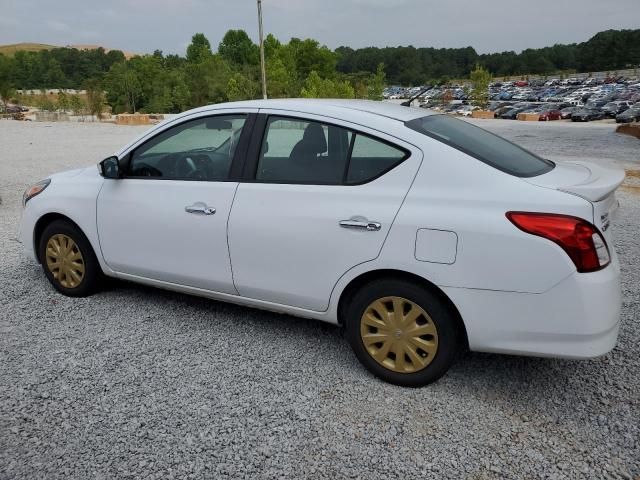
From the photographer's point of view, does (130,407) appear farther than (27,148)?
No

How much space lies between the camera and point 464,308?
9.20 ft

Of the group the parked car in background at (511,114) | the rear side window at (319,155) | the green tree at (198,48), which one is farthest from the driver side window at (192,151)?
the green tree at (198,48)

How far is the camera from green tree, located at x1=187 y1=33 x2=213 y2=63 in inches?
3821

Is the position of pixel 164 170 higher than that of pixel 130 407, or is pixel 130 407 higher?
pixel 164 170

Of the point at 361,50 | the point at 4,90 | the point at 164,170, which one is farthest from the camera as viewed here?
the point at 361,50

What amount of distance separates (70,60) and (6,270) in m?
147

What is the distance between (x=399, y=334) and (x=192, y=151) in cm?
209

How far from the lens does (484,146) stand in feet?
10.4

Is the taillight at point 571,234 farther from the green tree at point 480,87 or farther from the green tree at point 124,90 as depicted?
the green tree at point 124,90

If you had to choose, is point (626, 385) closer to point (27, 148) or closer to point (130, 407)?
point (130, 407)

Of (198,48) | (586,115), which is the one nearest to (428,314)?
(586,115)

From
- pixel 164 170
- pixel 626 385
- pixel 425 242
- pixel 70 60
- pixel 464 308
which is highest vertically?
pixel 70 60

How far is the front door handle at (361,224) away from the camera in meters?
2.94

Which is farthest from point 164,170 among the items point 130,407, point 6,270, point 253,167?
point 6,270
